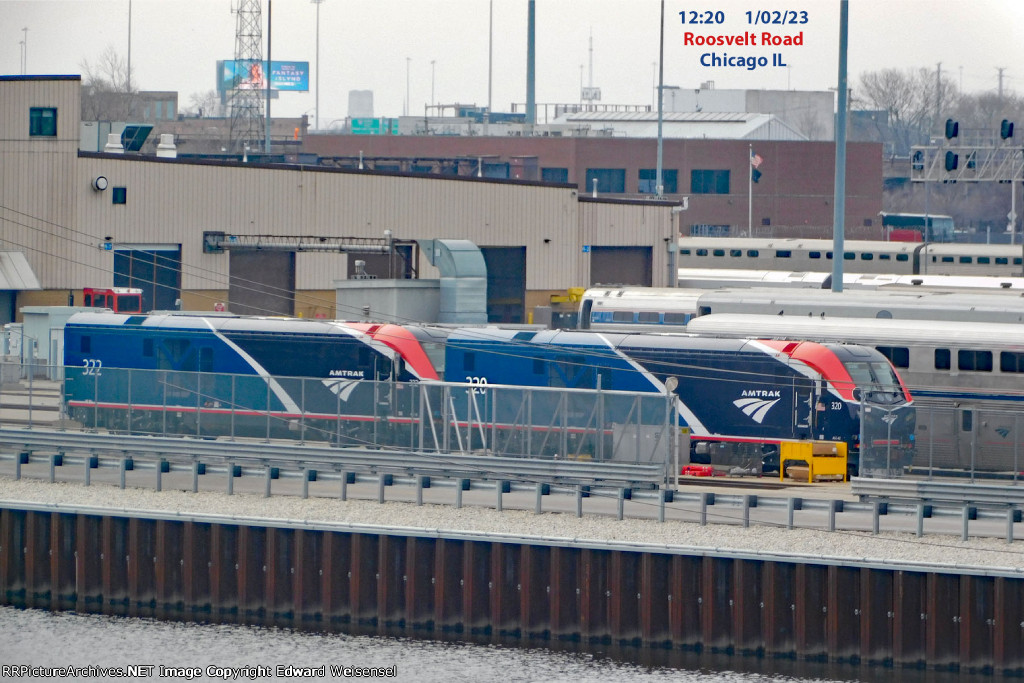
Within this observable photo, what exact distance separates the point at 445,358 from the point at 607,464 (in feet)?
30.3

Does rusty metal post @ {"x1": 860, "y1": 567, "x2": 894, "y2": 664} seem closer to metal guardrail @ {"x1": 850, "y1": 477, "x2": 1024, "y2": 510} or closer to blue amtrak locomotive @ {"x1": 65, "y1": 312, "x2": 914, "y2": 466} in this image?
metal guardrail @ {"x1": 850, "y1": 477, "x2": 1024, "y2": 510}

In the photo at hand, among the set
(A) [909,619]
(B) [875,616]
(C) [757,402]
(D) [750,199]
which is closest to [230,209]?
(C) [757,402]

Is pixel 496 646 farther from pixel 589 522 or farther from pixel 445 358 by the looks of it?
pixel 445 358

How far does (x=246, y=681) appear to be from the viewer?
23281 millimetres

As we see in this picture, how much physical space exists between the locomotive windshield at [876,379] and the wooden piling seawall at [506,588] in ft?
29.8

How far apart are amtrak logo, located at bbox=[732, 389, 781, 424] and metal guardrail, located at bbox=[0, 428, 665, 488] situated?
551 centimetres

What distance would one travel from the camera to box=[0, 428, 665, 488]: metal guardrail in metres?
27.6

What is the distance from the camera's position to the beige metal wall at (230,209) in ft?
160

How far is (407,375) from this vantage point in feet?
116

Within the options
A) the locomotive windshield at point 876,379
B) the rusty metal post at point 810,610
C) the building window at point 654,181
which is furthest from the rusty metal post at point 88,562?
the building window at point 654,181

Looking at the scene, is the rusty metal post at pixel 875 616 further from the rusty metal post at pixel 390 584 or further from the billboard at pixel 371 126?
the billboard at pixel 371 126

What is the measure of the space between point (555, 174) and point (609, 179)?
11.8 ft

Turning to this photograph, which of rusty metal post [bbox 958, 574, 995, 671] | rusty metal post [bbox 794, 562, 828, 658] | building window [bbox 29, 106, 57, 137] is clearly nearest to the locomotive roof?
building window [bbox 29, 106, 57, 137]

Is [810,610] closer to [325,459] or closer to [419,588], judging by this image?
[419,588]
